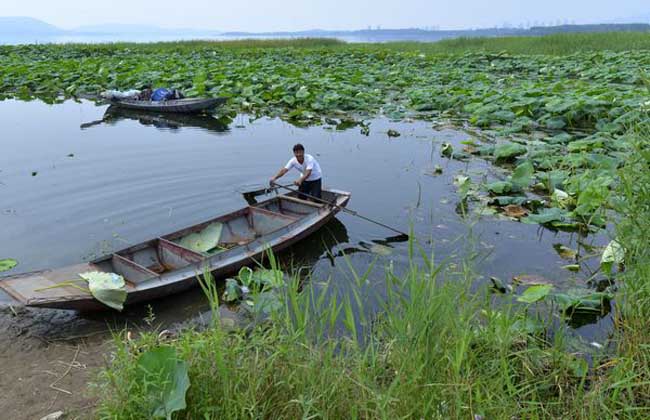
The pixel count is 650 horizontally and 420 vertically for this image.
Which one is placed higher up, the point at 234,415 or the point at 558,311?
the point at 234,415

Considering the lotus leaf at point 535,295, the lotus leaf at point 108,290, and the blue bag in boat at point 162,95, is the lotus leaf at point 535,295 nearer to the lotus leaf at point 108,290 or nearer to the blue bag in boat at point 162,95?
the lotus leaf at point 108,290

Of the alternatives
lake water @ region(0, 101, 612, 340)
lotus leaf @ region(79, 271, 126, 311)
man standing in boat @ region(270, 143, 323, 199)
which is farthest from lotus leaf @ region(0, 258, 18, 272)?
man standing in boat @ region(270, 143, 323, 199)

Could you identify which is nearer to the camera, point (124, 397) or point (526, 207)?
point (124, 397)

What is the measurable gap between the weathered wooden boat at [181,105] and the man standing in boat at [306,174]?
842cm

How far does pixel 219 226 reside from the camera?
23.4 ft

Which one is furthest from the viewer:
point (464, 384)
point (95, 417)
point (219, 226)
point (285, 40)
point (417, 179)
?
point (285, 40)

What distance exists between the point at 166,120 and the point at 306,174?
930 centimetres

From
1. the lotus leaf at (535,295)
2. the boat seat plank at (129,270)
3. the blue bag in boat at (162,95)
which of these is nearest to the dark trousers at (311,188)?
the boat seat plank at (129,270)

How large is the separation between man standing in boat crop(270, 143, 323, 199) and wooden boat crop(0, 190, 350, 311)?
211 millimetres

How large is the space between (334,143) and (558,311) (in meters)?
8.07

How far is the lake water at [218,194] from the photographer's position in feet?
22.4

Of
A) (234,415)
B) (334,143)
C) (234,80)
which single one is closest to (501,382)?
(234,415)

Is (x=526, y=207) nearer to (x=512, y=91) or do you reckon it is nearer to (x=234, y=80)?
(x=512, y=91)

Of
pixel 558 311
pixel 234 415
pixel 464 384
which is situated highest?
pixel 464 384
